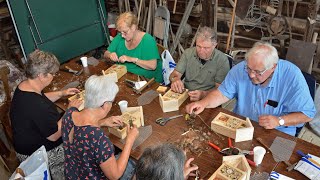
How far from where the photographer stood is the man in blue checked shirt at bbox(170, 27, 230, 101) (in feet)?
9.59

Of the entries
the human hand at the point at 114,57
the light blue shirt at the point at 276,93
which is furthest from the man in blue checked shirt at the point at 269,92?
the human hand at the point at 114,57

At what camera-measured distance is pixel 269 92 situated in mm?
2449

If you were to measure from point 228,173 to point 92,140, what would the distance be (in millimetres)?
927

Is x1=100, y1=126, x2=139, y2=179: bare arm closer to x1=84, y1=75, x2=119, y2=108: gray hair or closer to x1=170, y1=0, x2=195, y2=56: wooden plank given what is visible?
x1=84, y1=75, x2=119, y2=108: gray hair

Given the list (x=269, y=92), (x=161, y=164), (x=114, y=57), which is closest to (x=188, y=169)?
(x=161, y=164)

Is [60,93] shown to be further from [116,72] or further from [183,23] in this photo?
[183,23]

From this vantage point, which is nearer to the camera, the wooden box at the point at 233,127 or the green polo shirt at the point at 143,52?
the wooden box at the point at 233,127

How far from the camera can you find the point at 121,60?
350cm

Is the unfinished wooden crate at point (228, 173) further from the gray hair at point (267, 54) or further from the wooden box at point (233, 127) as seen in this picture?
the gray hair at point (267, 54)

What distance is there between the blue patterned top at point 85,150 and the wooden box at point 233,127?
2.86ft

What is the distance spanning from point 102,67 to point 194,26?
2.34 metres

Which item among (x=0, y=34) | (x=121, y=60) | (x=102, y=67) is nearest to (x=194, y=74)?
(x=121, y=60)

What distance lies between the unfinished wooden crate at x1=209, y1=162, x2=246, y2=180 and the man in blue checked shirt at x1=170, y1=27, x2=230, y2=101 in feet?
3.41

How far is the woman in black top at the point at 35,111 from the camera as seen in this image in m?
2.41
